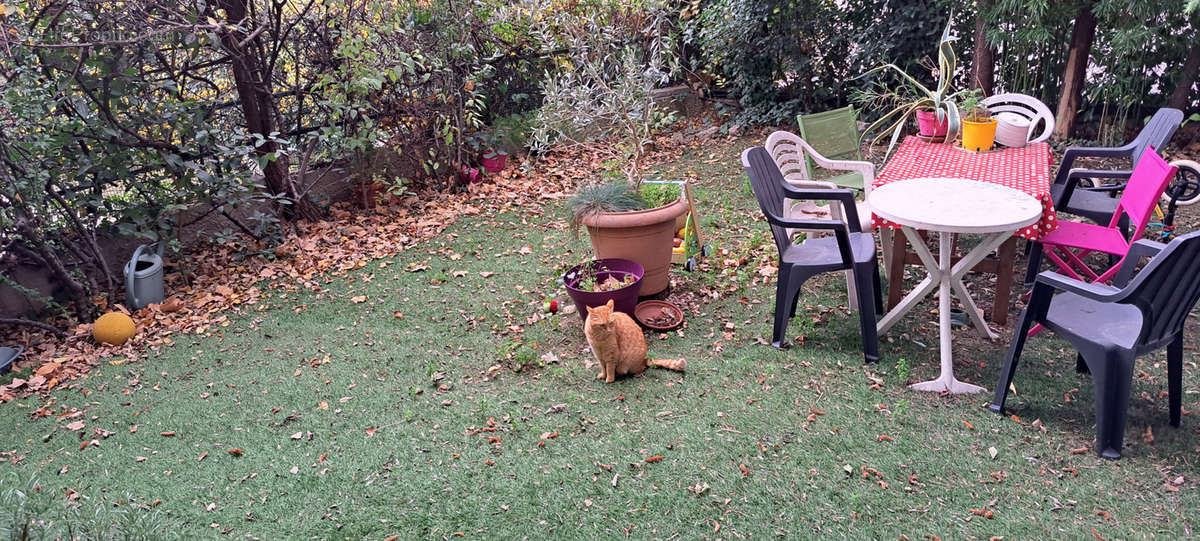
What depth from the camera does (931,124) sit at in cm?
435

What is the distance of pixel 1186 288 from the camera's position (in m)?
2.44

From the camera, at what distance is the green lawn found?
2.52m

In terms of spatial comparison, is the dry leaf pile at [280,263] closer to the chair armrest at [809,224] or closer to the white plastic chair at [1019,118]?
the chair armrest at [809,224]

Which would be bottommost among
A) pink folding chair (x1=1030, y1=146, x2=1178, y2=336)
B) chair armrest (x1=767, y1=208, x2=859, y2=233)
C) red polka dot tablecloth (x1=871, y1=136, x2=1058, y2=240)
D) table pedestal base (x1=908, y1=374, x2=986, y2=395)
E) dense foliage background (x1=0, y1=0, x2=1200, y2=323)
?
table pedestal base (x1=908, y1=374, x2=986, y2=395)

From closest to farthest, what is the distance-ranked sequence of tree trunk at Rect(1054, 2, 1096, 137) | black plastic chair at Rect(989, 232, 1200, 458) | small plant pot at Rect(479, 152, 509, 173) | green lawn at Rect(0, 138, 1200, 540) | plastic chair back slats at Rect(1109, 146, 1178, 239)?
black plastic chair at Rect(989, 232, 1200, 458) < green lawn at Rect(0, 138, 1200, 540) < plastic chair back slats at Rect(1109, 146, 1178, 239) < tree trunk at Rect(1054, 2, 1096, 137) < small plant pot at Rect(479, 152, 509, 173)

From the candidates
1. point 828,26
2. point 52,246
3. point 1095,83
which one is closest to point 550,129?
point 52,246

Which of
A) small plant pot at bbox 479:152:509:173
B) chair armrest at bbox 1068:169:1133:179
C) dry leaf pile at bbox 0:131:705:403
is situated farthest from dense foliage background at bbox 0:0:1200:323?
chair armrest at bbox 1068:169:1133:179

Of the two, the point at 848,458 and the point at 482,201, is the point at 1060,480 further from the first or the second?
the point at 482,201

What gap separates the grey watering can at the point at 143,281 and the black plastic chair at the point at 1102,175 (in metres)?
5.43

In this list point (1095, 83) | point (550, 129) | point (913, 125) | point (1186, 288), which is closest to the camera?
point (1186, 288)

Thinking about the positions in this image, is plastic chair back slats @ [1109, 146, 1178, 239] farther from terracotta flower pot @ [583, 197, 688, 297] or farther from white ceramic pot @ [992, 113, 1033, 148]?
terracotta flower pot @ [583, 197, 688, 297]

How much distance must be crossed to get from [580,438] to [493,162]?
4.36 metres

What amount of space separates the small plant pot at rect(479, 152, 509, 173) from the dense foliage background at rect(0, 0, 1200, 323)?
0.42ft

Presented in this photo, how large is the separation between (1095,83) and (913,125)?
1588 millimetres
